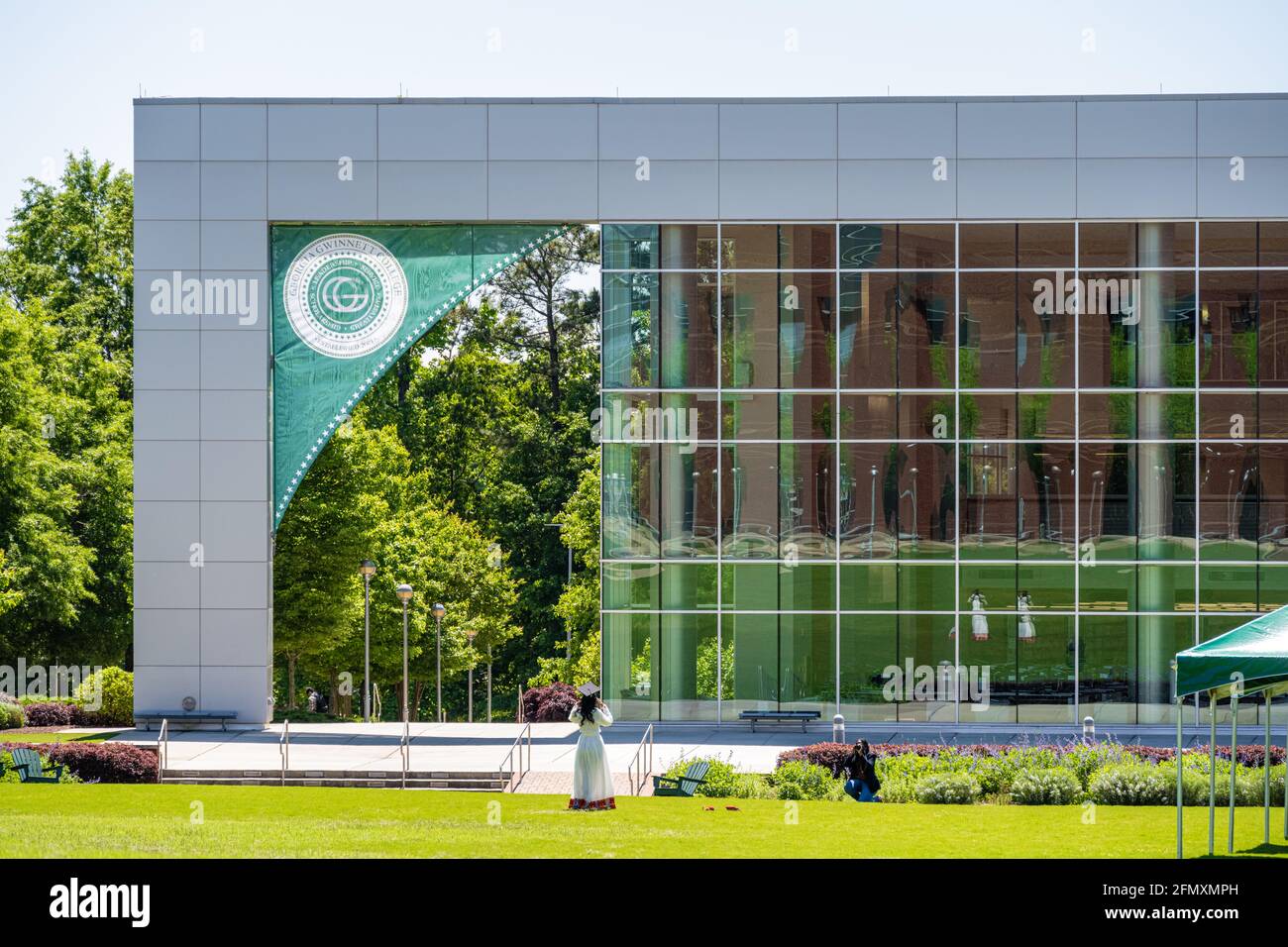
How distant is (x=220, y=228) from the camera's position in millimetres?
33531

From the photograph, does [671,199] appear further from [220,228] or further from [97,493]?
[97,493]

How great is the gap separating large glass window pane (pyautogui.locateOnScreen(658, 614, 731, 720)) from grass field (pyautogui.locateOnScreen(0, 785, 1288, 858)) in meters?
11.1

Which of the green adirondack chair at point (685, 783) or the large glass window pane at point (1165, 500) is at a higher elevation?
the large glass window pane at point (1165, 500)

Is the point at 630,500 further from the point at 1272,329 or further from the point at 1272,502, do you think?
the point at 1272,329

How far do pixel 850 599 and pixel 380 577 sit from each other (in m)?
20.4

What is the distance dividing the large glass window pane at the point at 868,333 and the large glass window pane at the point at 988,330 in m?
1.53

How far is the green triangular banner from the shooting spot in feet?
111

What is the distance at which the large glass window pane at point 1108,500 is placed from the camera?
33.6 metres

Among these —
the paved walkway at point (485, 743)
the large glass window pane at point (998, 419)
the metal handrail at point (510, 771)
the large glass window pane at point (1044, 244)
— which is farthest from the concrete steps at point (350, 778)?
the large glass window pane at point (1044, 244)

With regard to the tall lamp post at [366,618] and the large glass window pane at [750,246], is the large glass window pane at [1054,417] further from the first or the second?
the tall lamp post at [366,618]

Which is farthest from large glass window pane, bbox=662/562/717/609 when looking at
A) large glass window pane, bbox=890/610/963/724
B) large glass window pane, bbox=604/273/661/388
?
large glass window pane, bbox=890/610/963/724

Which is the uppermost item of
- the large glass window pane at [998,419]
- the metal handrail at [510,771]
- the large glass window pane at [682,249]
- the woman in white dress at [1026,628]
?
the large glass window pane at [682,249]

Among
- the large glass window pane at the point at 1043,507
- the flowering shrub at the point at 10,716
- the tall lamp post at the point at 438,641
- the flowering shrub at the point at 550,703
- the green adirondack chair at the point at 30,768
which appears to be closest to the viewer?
the green adirondack chair at the point at 30,768

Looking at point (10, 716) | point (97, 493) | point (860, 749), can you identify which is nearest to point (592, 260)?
point (97, 493)
